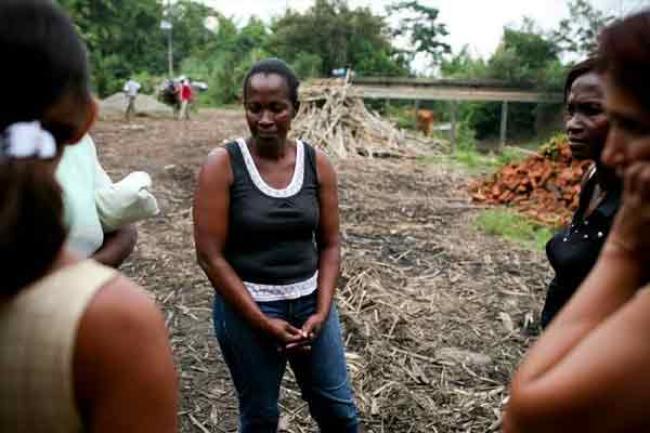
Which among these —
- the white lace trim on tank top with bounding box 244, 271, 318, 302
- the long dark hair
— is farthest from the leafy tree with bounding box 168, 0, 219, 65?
the long dark hair

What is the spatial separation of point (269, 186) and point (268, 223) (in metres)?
0.13

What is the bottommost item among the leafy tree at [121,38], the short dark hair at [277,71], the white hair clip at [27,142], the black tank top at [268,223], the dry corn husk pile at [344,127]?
the dry corn husk pile at [344,127]

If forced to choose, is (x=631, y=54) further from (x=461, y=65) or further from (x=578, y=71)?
(x=461, y=65)

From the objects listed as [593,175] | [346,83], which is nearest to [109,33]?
[346,83]

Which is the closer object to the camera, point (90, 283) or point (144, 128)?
point (90, 283)

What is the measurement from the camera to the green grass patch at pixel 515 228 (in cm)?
809

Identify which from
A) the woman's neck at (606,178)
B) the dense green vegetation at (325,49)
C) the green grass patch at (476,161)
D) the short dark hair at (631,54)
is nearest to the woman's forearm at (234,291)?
the woman's neck at (606,178)

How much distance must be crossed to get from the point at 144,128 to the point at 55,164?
65.2 feet

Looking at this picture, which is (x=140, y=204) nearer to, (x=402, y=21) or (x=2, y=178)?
(x=2, y=178)

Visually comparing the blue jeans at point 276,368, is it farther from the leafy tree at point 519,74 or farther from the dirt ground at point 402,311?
the leafy tree at point 519,74

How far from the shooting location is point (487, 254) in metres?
7.47

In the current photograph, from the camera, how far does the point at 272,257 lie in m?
2.60

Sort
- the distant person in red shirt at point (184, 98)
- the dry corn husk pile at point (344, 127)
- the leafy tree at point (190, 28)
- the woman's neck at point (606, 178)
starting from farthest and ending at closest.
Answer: the leafy tree at point (190, 28) → the distant person in red shirt at point (184, 98) → the dry corn husk pile at point (344, 127) → the woman's neck at point (606, 178)

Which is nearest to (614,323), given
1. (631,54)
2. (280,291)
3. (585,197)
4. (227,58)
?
(631,54)
